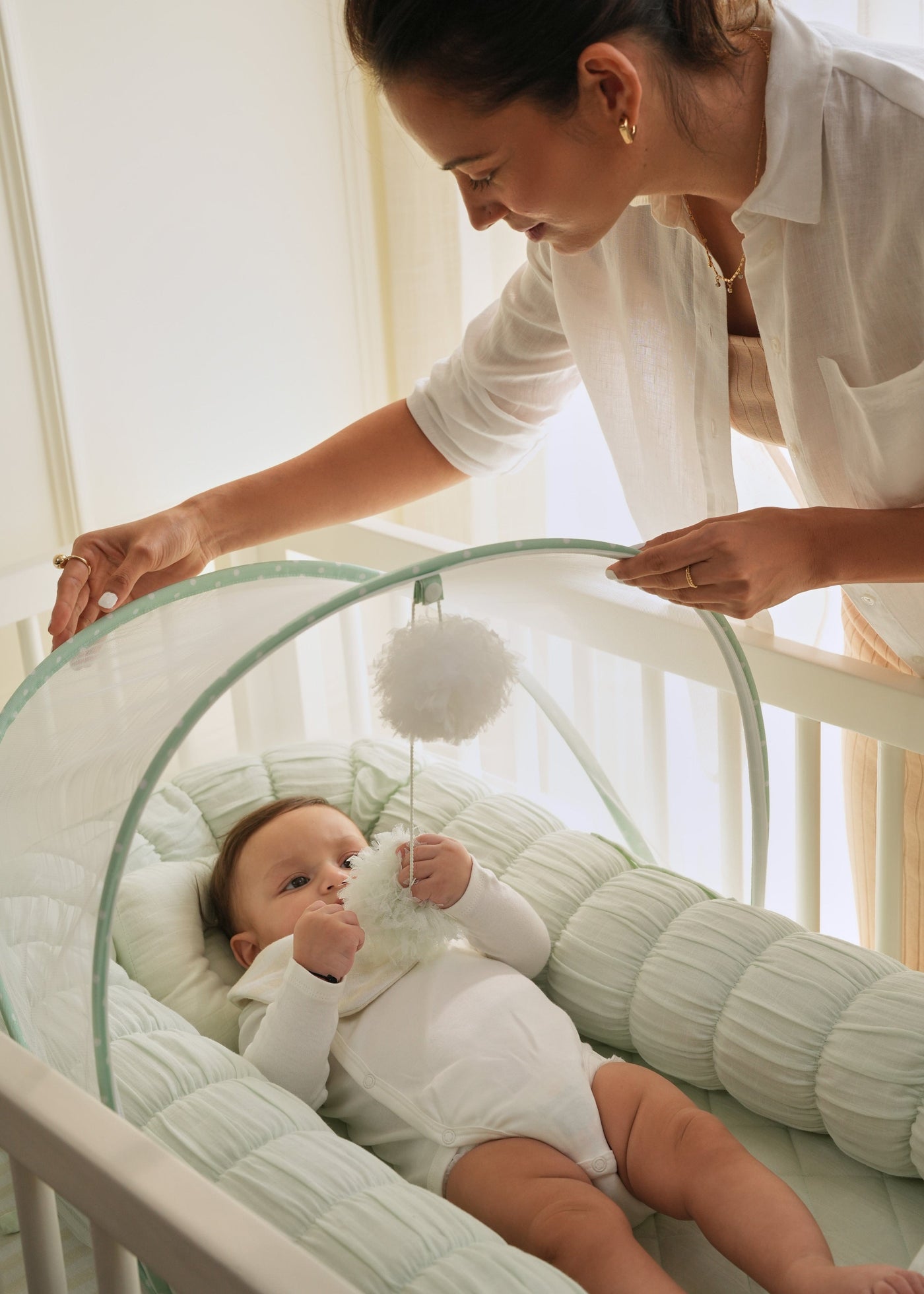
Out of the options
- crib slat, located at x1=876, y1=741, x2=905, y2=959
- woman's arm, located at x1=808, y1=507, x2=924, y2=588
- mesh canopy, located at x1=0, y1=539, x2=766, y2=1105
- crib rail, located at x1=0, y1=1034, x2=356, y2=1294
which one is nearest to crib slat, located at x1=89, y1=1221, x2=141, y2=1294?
crib rail, located at x1=0, y1=1034, x2=356, y2=1294

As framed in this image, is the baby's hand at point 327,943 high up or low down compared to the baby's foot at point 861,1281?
up

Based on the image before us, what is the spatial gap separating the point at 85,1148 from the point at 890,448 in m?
0.77

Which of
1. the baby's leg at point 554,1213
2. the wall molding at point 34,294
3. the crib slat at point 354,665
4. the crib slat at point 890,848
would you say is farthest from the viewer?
the crib slat at point 354,665

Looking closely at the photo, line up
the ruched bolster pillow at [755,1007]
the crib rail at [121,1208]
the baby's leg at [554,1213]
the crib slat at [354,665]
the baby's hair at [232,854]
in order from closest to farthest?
the crib rail at [121,1208] < the baby's leg at [554,1213] < the ruched bolster pillow at [755,1007] < the baby's hair at [232,854] < the crib slat at [354,665]

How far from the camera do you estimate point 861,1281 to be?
30.9 inches

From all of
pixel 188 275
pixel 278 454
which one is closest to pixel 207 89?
pixel 188 275

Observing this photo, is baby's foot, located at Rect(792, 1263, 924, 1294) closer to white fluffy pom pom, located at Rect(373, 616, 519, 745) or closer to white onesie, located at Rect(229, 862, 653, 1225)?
white onesie, located at Rect(229, 862, 653, 1225)

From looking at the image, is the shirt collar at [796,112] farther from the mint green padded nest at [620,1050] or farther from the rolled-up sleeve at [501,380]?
the mint green padded nest at [620,1050]

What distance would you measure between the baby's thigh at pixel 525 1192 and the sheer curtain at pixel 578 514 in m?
0.47

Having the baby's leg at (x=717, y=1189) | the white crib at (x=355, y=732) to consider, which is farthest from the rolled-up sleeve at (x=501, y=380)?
the baby's leg at (x=717, y=1189)

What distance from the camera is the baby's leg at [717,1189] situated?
2.67 feet

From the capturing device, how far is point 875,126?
2.96 ft

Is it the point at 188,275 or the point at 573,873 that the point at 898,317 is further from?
the point at 188,275

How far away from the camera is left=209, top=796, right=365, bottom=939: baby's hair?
1.29 meters
